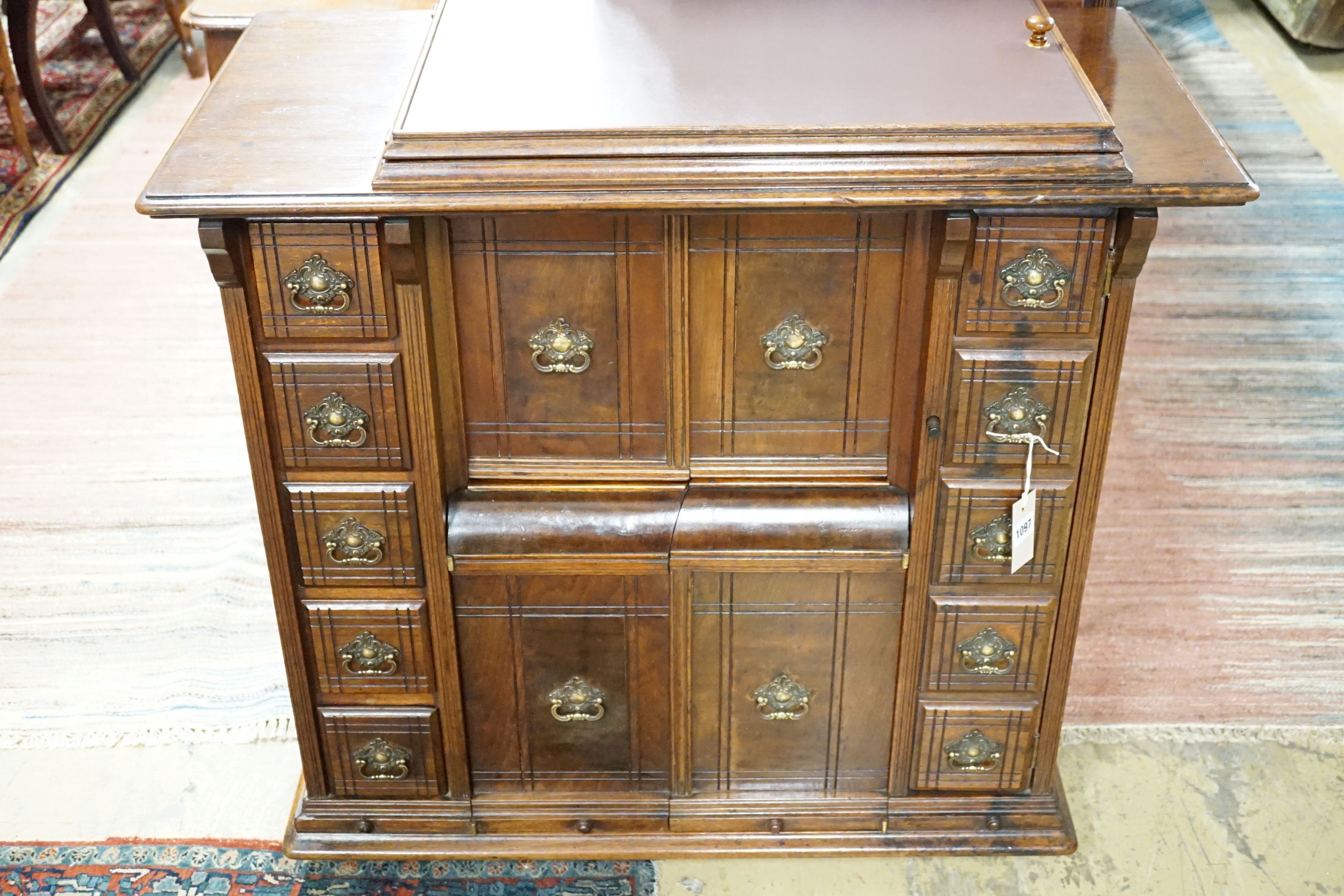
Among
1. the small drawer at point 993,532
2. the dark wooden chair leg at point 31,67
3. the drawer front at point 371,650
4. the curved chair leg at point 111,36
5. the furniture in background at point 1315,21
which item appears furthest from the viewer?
the furniture in background at point 1315,21

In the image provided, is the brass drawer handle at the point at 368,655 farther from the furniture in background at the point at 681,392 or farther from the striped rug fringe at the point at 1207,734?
the striped rug fringe at the point at 1207,734

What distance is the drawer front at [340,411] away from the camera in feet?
5.79

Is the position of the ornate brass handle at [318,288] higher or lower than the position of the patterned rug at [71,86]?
higher

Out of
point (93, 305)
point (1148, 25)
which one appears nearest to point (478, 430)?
point (93, 305)

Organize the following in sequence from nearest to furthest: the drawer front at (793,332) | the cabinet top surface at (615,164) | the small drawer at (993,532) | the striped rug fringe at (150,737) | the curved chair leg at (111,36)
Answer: the cabinet top surface at (615,164)
the drawer front at (793,332)
the small drawer at (993,532)
the striped rug fringe at (150,737)
the curved chair leg at (111,36)

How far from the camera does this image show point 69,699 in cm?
247

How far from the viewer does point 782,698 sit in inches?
81.3

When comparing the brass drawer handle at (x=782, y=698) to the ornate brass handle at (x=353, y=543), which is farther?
the brass drawer handle at (x=782, y=698)

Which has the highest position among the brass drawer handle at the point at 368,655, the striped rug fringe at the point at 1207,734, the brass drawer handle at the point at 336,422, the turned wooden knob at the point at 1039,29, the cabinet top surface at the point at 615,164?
the turned wooden knob at the point at 1039,29

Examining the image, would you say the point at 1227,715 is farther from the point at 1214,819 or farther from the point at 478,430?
the point at 478,430

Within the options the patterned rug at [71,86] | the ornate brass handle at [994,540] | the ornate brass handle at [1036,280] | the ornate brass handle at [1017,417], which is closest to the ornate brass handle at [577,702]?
the ornate brass handle at [994,540]

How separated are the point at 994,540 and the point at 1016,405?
205mm

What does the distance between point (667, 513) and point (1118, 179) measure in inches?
27.9

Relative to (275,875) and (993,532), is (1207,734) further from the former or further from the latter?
(275,875)
